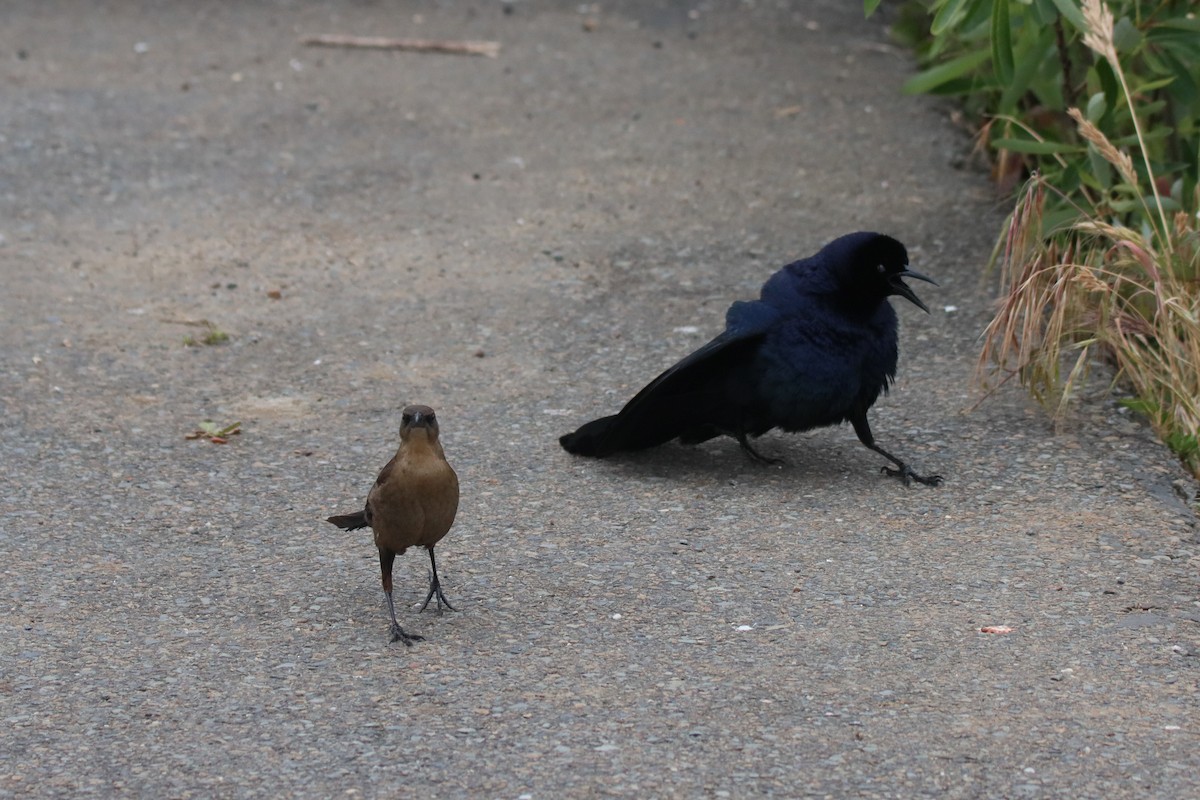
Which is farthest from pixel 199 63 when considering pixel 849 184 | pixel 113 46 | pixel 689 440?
pixel 689 440

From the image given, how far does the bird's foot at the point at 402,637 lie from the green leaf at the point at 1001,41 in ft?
10.2

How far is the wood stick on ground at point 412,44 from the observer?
32.5ft

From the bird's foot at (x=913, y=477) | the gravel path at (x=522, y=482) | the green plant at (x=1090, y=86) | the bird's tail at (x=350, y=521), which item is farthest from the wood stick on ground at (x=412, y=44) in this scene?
the bird's tail at (x=350, y=521)

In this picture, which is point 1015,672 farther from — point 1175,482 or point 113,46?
point 113,46

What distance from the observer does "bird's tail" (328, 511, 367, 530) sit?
13.7 ft

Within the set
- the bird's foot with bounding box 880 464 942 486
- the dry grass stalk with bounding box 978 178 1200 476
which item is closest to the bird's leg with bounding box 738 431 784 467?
the bird's foot with bounding box 880 464 942 486

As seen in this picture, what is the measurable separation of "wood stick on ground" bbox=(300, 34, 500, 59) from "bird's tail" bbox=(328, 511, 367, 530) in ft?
A: 20.1

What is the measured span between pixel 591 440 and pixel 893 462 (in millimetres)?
999

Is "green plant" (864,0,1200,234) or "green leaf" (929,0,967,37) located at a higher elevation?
"green leaf" (929,0,967,37)

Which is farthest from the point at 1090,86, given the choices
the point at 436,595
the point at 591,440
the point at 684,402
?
the point at 436,595

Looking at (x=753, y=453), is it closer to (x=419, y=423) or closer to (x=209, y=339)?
(x=419, y=423)

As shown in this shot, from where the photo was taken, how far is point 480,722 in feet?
11.6

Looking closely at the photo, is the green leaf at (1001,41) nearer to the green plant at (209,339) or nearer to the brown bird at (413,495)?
the brown bird at (413,495)

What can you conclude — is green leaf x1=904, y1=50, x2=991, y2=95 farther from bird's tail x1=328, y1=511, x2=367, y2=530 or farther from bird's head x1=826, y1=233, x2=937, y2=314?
bird's tail x1=328, y1=511, x2=367, y2=530
